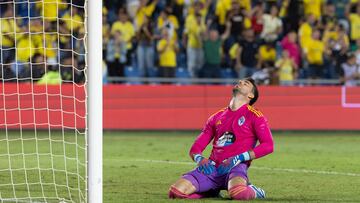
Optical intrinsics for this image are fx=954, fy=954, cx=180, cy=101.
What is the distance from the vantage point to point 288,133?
20.3 meters

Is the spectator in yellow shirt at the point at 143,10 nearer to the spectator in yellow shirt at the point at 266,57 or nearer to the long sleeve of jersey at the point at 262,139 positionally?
the spectator in yellow shirt at the point at 266,57

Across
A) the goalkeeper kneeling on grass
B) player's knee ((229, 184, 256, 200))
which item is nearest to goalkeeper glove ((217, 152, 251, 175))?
the goalkeeper kneeling on grass

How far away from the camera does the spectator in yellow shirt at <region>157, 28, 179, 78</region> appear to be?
2208 cm

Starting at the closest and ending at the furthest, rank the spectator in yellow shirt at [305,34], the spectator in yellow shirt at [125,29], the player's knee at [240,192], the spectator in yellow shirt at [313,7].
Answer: the player's knee at [240,192] → the spectator in yellow shirt at [125,29] → the spectator in yellow shirt at [305,34] → the spectator in yellow shirt at [313,7]

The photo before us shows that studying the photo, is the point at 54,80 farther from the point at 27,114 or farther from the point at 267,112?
the point at 267,112

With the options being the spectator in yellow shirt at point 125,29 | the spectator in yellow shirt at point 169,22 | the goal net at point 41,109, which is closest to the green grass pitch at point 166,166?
the goal net at point 41,109

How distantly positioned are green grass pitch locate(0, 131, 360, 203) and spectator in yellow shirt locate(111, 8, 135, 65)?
258cm

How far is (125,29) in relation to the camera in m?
22.1

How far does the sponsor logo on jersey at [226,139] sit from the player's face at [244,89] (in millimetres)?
421

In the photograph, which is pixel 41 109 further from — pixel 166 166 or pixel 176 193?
pixel 176 193

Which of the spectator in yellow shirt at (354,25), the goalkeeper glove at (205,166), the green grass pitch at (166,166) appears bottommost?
the green grass pitch at (166,166)

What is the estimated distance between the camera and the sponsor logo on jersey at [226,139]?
9.57 m

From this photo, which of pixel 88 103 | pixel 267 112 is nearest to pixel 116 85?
pixel 267 112

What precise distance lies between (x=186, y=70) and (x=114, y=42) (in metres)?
1.85
